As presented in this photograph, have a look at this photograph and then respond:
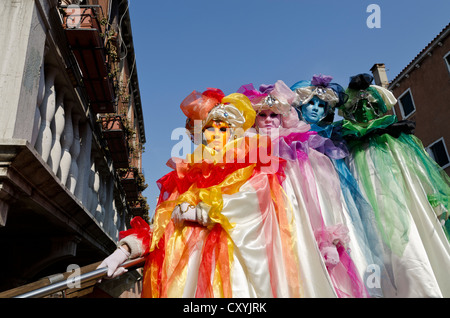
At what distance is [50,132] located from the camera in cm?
404

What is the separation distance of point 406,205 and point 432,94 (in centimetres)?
1144

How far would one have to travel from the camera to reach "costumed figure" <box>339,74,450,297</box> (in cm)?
212

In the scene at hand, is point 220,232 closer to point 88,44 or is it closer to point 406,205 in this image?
point 406,205

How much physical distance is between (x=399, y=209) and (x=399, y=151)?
2.00 ft

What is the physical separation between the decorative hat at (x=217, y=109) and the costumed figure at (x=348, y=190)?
664mm

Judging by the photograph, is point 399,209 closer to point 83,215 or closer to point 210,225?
point 210,225

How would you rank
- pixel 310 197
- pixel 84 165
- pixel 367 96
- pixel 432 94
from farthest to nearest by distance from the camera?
pixel 432 94 < pixel 84 165 < pixel 367 96 < pixel 310 197

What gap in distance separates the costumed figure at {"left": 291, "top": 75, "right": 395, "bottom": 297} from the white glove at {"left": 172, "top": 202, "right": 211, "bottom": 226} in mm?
1068

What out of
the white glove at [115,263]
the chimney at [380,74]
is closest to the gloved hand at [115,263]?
the white glove at [115,263]

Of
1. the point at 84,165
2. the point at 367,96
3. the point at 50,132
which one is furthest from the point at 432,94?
the point at 50,132

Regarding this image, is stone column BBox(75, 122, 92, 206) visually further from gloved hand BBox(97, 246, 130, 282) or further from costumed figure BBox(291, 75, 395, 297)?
Result: costumed figure BBox(291, 75, 395, 297)

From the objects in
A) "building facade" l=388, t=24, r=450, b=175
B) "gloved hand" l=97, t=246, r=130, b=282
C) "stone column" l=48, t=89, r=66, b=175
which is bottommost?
"gloved hand" l=97, t=246, r=130, b=282

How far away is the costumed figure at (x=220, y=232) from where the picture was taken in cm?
180

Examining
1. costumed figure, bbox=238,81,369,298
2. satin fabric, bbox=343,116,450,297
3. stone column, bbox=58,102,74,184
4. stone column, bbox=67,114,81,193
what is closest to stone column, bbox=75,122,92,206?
stone column, bbox=67,114,81,193
